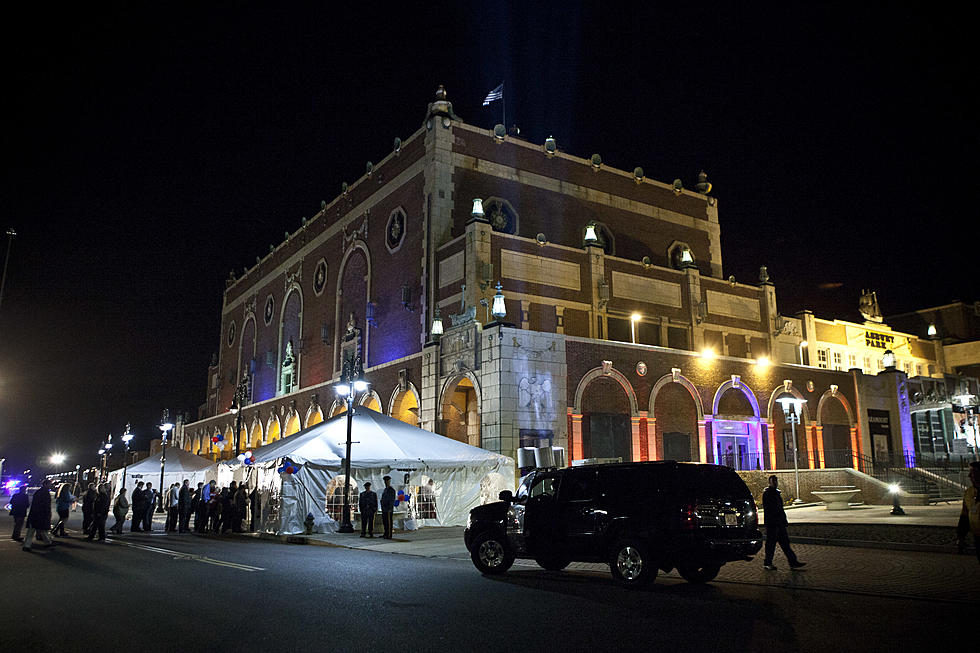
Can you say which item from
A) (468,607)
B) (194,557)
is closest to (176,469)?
(194,557)

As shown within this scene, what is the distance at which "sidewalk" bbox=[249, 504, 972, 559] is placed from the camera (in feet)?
51.4

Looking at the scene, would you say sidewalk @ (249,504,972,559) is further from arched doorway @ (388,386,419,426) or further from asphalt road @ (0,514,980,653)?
arched doorway @ (388,386,419,426)

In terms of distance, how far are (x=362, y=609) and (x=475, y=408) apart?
78.0 ft

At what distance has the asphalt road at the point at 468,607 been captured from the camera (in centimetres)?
728

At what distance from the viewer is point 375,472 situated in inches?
948

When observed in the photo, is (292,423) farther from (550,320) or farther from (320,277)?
(550,320)

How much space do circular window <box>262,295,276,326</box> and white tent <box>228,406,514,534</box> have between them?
30.0 metres

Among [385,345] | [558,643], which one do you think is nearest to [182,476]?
[385,345]

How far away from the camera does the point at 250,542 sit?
21.2 m

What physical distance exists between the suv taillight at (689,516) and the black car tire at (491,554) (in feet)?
10.8

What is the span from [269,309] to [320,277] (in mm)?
11150

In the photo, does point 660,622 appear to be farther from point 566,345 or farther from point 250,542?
point 566,345

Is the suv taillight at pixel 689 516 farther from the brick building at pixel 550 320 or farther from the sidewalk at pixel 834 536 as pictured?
the brick building at pixel 550 320

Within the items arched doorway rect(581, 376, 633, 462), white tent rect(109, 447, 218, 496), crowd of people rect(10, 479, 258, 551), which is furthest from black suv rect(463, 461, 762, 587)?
white tent rect(109, 447, 218, 496)
